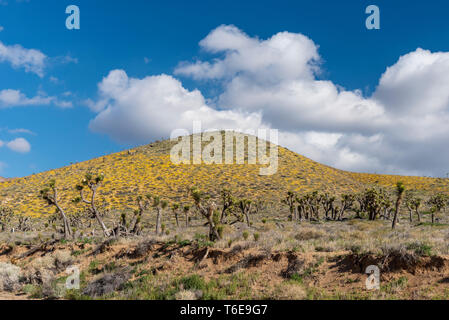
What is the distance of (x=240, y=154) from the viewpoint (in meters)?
85.2

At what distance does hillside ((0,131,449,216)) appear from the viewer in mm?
61125

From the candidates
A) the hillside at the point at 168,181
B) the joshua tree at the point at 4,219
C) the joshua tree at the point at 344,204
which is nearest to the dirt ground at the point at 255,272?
the joshua tree at the point at 4,219

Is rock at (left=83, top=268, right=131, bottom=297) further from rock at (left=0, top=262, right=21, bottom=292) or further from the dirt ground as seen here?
rock at (left=0, top=262, right=21, bottom=292)

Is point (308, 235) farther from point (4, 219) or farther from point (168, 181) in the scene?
point (168, 181)

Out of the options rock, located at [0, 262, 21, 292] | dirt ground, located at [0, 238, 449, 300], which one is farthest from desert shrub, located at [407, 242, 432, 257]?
rock, located at [0, 262, 21, 292]

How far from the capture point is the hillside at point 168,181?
61125 millimetres

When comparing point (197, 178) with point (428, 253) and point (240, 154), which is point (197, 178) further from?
point (428, 253)

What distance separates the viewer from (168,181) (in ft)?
229

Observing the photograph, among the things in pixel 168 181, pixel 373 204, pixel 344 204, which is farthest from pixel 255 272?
pixel 168 181

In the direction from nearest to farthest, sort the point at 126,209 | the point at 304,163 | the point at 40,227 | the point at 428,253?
the point at 428,253 < the point at 40,227 < the point at 126,209 < the point at 304,163

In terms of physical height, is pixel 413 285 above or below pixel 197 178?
below
